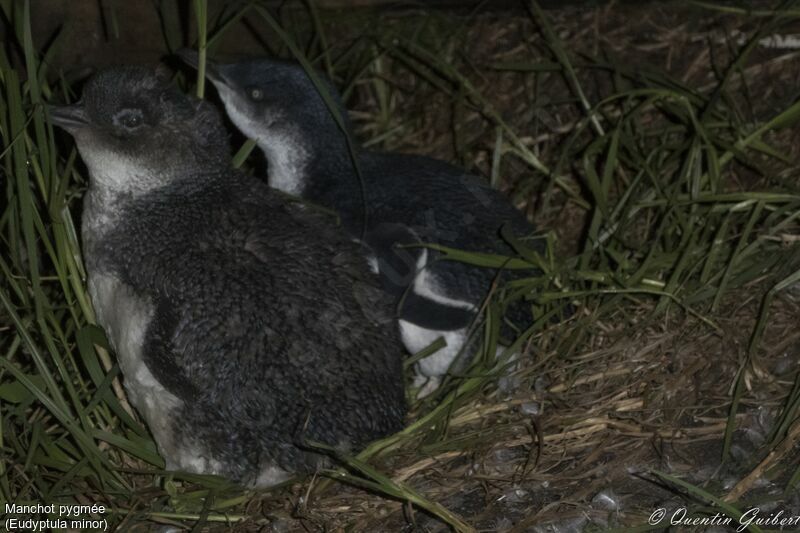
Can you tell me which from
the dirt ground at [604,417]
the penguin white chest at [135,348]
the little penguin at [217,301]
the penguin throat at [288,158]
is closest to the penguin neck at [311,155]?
the penguin throat at [288,158]

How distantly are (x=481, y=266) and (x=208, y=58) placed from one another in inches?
40.3

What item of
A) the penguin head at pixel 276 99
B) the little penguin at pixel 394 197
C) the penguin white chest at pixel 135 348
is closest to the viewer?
the penguin white chest at pixel 135 348

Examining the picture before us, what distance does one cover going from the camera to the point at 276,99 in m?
3.19

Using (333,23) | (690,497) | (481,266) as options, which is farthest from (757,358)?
(333,23)

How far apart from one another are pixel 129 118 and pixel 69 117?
0.44 feet

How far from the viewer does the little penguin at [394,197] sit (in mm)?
2861

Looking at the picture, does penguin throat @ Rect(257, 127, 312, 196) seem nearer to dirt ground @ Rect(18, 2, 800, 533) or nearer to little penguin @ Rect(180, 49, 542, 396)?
little penguin @ Rect(180, 49, 542, 396)

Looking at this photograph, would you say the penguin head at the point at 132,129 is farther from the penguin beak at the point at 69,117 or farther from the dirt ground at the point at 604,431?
the dirt ground at the point at 604,431

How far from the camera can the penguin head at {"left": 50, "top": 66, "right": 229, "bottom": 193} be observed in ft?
8.45

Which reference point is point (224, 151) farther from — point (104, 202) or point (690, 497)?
point (690, 497)

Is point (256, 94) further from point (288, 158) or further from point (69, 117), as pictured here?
point (69, 117)

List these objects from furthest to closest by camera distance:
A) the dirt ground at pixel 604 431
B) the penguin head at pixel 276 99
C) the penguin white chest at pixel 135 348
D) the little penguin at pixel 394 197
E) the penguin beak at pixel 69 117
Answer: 1. the penguin head at pixel 276 99
2. the little penguin at pixel 394 197
3. the penguin beak at pixel 69 117
4. the penguin white chest at pixel 135 348
5. the dirt ground at pixel 604 431

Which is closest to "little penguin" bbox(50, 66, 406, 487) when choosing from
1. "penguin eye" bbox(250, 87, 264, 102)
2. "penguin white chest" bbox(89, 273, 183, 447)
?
"penguin white chest" bbox(89, 273, 183, 447)

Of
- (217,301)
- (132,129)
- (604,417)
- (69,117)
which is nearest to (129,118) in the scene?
(132,129)
